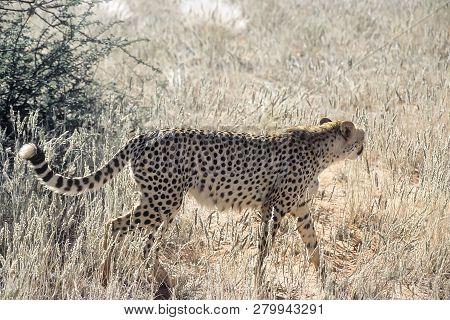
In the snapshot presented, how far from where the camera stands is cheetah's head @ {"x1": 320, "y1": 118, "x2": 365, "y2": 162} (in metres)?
4.98

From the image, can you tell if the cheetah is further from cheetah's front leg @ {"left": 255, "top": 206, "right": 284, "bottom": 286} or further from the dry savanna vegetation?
the dry savanna vegetation

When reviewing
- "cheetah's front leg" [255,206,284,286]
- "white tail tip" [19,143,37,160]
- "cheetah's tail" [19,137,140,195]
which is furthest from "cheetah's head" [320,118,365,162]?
"white tail tip" [19,143,37,160]

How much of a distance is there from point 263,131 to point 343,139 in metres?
1.40

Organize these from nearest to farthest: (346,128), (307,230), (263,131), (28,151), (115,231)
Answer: (28,151) → (115,231) → (307,230) → (346,128) → (263,131)

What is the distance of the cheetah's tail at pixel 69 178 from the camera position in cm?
394

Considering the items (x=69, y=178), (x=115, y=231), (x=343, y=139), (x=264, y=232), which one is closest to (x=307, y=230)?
(x=264, y=232)

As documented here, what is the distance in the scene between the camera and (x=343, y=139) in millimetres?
5020

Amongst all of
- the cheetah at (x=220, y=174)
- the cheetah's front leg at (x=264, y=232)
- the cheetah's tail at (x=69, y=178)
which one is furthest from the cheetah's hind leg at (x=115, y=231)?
the cheetah's front leg at (x=264, y=232)

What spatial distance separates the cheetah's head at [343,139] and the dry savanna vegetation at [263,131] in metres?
0.42

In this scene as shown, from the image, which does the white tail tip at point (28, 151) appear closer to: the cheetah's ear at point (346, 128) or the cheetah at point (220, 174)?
the cheetah at point (220, 174)

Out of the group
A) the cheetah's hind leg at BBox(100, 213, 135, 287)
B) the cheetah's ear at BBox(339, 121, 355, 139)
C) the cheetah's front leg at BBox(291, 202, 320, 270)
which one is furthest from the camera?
the cheetah's ear at BBox(339, 121, 355, 139)

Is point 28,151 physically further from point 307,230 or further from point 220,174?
point 307,230

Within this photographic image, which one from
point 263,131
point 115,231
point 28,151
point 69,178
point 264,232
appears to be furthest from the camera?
point 263,131

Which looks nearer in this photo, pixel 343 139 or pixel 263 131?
pixel 343 139
